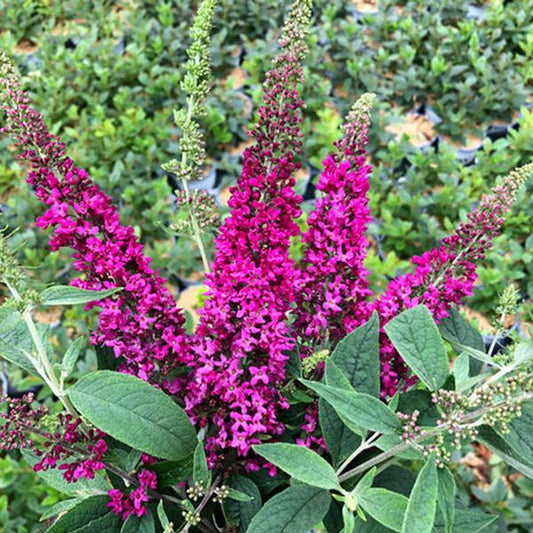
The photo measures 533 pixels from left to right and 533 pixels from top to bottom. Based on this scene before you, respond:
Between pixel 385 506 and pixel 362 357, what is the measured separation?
170 millimetres

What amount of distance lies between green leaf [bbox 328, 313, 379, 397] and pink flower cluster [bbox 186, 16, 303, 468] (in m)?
0.07

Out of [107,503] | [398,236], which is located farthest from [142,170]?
[107,503]

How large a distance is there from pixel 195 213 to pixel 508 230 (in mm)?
1768

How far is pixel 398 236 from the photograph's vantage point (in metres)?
2.31

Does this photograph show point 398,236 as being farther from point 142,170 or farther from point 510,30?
point 510,30

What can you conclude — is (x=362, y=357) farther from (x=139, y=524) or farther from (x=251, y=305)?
(x=139, y=524)

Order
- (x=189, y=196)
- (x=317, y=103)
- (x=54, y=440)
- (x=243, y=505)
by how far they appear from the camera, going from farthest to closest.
A: 1. (x=317, y=103)
2. (x=189, y=196)
3. (x=243, y=505)
4. (x=54, y=440)

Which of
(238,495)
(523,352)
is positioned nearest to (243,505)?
(238,495)

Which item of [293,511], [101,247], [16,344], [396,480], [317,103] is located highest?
[101,247]

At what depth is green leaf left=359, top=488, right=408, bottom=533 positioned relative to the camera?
0.62m

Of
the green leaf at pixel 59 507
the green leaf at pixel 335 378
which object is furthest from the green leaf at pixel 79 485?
the green leaf at pixel 335 378

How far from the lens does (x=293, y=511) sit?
2.25 ft

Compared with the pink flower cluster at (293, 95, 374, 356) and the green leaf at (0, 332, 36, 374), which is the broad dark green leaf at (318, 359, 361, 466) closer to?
the pink flower cluster at (293, 95, 374, 356)

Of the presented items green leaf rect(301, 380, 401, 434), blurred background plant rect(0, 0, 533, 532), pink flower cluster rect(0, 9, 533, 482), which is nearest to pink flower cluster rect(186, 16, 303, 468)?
pink flower cluster rect(0, 9, 533, 482)
